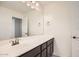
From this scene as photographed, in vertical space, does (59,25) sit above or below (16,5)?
below

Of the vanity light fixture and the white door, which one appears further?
the vanity light fixture

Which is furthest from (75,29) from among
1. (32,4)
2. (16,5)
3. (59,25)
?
(16,5)

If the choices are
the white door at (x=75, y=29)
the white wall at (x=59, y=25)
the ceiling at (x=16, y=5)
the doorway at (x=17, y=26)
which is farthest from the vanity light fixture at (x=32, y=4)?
the white door at (x=75, y=29)

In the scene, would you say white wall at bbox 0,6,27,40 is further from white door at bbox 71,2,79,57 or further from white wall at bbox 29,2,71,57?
white door at bbox 71,2,79,57

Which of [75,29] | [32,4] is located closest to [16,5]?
[32,4]

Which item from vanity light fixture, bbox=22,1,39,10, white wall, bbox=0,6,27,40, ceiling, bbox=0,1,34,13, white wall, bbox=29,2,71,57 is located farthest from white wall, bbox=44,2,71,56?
white wall, bbox=0,6,27,40

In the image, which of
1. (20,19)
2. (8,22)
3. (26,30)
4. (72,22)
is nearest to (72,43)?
(72,22)

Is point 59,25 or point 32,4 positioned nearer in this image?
point 59,25

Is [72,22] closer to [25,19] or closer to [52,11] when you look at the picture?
[52,11]

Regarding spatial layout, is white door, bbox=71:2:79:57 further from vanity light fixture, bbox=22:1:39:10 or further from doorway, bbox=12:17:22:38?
doorway, bbox=12:17:22:38

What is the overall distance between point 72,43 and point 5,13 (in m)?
0.95

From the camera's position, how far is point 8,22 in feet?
4.84

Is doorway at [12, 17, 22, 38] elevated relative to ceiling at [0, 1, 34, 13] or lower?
lower

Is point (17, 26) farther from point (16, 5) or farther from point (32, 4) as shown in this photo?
point (32, 4)
